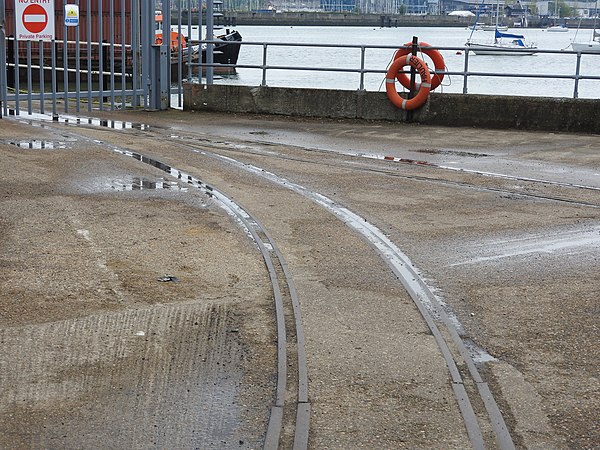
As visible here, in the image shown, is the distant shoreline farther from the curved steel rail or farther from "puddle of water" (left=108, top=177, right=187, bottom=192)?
the curved steel rail

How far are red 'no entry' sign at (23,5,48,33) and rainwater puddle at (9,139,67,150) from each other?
189 inches

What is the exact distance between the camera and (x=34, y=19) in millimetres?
20094

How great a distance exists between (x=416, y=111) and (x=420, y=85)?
0.54 m

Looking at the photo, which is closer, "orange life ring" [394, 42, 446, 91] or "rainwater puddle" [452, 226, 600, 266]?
"rainwater puddle" [452, 226, 600, 266]

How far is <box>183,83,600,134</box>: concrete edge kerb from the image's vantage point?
1923 centimetres

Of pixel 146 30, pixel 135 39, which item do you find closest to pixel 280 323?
pixel 146 30

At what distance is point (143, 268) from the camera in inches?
332

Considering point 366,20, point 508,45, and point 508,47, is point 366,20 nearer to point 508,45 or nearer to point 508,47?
point 508,45

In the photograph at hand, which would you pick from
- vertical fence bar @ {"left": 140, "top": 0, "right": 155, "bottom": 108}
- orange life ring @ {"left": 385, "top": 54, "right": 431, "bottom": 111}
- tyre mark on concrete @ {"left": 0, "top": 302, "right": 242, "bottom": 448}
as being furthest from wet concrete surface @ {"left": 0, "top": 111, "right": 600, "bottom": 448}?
vertical fence bar @ {"left": 140, "top": 0, "right": 155, "bottom": 108}

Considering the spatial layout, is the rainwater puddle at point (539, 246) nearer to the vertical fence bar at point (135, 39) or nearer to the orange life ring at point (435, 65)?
the orange life ring at point (435, 65)

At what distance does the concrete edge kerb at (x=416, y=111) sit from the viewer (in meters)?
19.2

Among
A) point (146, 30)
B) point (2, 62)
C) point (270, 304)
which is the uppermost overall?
point (146, 30)

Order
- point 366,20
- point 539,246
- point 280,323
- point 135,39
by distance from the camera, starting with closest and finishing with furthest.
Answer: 1. point 280,323
2. point 539,246
3. point 135,39
4. point 366,20

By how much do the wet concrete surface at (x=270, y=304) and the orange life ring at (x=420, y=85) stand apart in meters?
5.90
